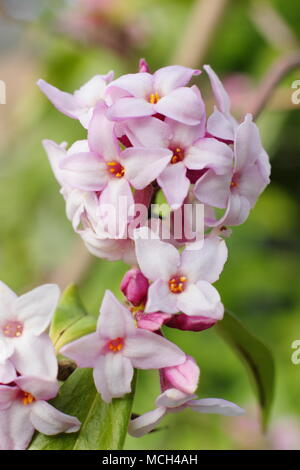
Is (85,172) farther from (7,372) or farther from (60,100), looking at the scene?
(7,372)

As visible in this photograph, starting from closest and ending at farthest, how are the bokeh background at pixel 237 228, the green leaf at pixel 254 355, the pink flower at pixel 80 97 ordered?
the pink flower at pixel 80 97 < the green leaf at pixel 254 355 < the bokeh background at pixel 237 228

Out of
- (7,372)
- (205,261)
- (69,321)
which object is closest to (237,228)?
(69,321)

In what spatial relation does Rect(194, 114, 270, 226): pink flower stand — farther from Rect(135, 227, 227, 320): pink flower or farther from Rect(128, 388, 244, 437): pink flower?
Rect(128, 388, 244, 437): pink flower

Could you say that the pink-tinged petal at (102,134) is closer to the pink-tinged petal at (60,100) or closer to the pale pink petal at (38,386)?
the pink-tinged petal at (60,100)

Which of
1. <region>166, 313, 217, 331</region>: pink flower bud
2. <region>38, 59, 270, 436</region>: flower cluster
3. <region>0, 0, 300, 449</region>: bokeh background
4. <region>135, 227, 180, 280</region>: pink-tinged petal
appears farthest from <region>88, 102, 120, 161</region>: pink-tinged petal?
<region>0, 0, 300, 449</region>: bokeh background

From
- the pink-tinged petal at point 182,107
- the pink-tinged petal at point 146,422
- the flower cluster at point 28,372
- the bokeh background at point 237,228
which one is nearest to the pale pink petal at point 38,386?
the flower cluster at point 28,372
